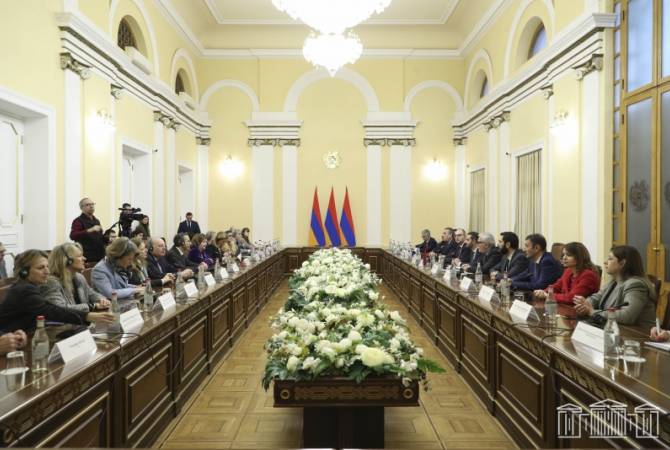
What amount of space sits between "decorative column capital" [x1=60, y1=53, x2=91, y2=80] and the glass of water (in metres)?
5.25

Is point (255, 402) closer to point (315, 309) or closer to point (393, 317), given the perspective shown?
point (315, 309)

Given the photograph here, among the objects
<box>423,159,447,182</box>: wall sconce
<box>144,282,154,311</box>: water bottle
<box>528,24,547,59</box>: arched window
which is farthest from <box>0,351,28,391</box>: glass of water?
<box>423,159,447,182</box>: wall sconce

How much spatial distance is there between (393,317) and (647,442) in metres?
1.47

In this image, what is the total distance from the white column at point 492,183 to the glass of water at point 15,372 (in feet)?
31.2

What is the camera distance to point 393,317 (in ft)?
9.86

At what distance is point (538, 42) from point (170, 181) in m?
7.60

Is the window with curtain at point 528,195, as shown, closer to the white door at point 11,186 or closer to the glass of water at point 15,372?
the white door at point 11,186

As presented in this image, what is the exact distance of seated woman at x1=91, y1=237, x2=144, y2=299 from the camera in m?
3.96

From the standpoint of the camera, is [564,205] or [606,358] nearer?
[606,358]

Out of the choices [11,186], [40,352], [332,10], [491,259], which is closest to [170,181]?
[11,186]

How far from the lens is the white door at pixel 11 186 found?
5695 millimetres

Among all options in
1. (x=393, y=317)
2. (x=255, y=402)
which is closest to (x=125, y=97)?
(x=255, y=402)

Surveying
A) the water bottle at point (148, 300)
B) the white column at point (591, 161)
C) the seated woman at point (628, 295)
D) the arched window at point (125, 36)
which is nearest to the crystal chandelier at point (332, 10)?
the white column at point (591, 161)

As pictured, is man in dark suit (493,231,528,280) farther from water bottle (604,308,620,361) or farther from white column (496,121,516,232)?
white column (496,121,516,232)
